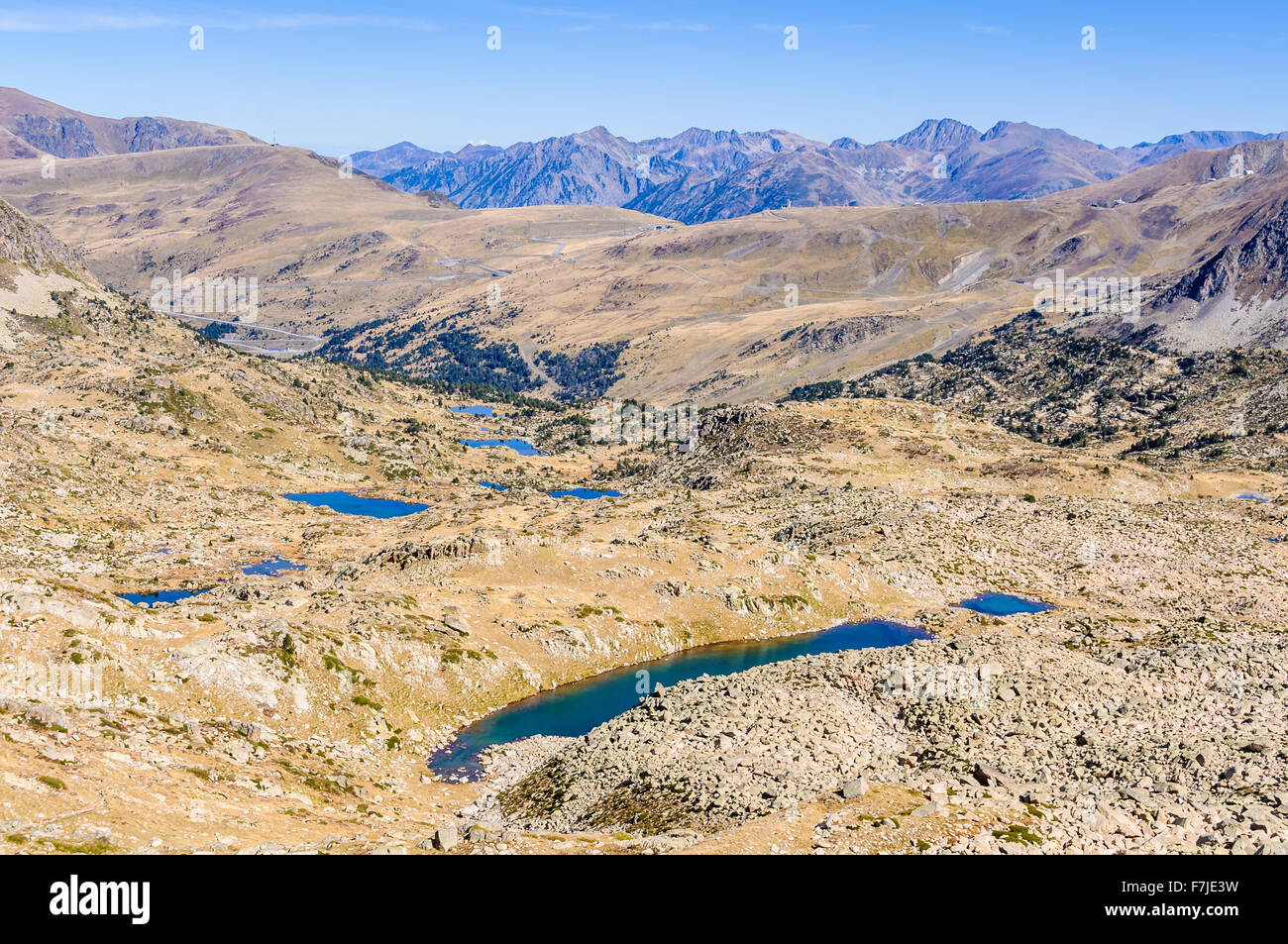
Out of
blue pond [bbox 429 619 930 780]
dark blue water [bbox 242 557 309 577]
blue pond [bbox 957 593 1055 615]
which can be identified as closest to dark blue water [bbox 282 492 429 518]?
dark blue water [bbox 242 557 309 577]

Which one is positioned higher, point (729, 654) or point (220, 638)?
point (220, 638)

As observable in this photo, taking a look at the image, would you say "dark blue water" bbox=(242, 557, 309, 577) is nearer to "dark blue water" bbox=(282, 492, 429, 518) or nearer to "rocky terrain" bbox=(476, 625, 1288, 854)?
"dark blue water" bbox=(282, 492, 429, 518)

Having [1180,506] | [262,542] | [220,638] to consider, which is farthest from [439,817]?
[1180,506]

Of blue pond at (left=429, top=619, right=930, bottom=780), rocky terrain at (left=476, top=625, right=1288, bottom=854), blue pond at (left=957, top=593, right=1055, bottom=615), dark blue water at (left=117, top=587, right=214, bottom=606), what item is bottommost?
blue pond at (left=429, top=619, right=930, bottom=780)

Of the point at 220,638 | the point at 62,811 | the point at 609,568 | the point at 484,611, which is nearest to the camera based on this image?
the point at 62,811

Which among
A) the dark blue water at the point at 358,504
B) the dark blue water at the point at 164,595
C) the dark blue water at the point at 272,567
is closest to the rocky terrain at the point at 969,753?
the dark blue water at the point at 164,595
